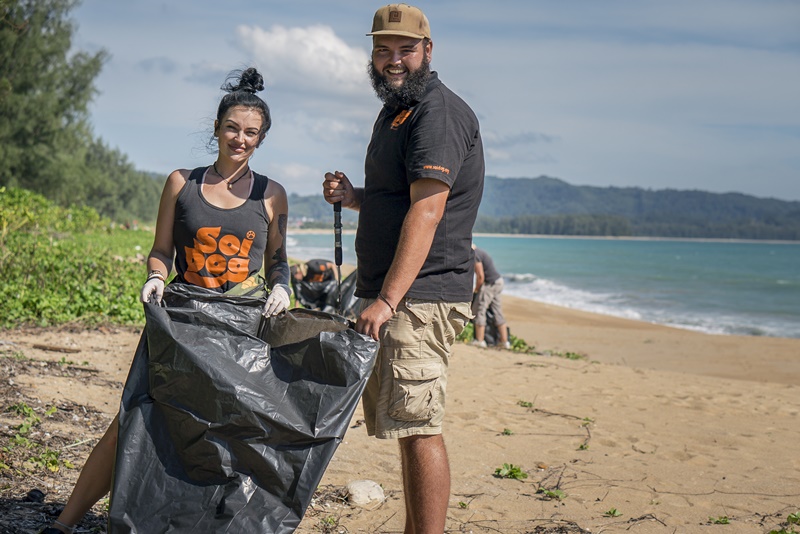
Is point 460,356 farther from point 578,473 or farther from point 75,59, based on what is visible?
point 75,59

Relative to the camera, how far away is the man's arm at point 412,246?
285 centimetres

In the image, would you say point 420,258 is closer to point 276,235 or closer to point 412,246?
point 412,246

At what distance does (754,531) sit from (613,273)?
50134mm

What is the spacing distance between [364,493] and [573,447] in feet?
6.72

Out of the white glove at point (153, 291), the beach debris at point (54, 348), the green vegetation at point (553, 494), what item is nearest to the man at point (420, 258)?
the white glove at point (153, 291)

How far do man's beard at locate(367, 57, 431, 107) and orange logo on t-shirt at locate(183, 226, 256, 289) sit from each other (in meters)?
0.81

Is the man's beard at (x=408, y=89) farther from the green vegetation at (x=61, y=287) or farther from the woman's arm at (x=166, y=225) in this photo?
the green vegetation at (x=61, y=287)

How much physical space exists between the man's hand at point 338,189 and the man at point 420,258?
7.6 inches

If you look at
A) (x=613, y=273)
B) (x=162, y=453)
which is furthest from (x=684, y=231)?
(x=162, y=453)

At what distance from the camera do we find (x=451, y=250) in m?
3.04

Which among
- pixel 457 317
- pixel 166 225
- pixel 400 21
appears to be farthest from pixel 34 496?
pixel 400 21

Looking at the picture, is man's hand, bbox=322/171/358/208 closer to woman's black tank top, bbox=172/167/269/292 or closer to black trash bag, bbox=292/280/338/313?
woman's black tank top, bbox=172/167/269/292

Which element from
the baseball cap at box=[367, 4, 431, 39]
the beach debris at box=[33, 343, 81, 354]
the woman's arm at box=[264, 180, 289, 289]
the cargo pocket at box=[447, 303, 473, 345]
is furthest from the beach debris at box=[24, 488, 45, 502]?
the beach debris at box=[33, 343, 81, 354]

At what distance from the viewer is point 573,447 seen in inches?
216
